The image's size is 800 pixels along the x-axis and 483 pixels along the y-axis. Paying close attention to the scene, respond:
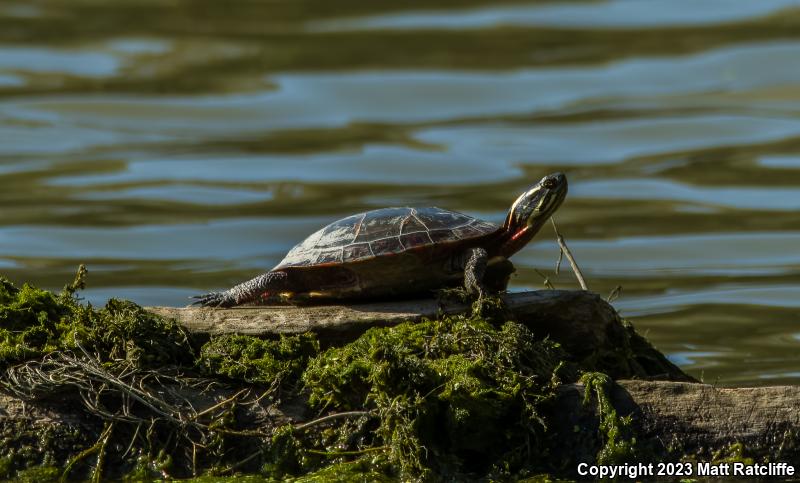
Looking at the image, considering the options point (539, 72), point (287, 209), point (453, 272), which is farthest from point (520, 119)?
point (453, 272)

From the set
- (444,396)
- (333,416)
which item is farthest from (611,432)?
(333,416)

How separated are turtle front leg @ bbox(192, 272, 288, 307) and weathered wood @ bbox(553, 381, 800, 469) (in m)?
1.73

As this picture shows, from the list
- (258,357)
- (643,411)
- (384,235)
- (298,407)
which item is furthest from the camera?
(384,235)

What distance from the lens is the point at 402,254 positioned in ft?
24.1

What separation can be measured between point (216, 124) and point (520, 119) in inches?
180

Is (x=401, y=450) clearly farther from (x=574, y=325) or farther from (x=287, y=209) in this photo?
(x=287, y=209)

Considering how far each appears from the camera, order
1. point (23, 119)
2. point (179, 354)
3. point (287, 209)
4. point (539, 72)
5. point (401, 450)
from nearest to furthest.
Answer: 1. point (401, 450)
2. point (179, 354)
3. point (287, 209)
4. point (23, 119)
5. point (539, 72)

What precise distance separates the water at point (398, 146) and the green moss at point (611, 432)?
3.02 metres

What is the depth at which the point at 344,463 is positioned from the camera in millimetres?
6586

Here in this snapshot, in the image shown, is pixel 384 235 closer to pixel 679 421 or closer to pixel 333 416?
pixel 333 416

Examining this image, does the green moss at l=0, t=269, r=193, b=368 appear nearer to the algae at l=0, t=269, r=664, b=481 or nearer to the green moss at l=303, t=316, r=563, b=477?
the algae at l=0, t=269, r=664, b=481

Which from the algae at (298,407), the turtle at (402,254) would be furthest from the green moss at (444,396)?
the turtle at (402,254)

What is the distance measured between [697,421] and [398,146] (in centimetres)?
1346

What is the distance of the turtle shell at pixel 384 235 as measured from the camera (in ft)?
24.1
